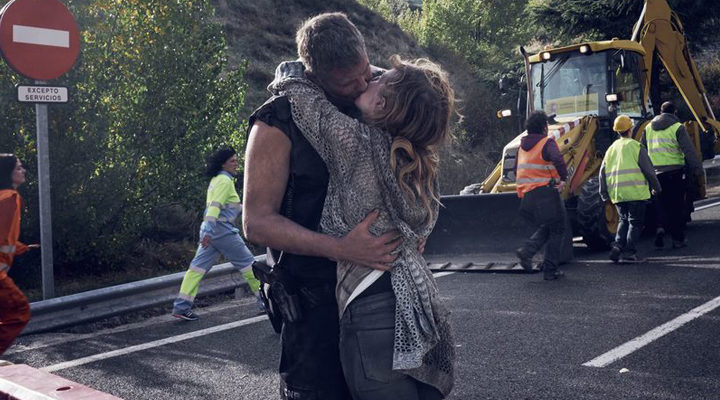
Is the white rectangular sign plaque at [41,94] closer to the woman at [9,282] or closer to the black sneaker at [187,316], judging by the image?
the woman at [9,282]

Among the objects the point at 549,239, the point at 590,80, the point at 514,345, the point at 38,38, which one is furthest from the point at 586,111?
the point at 38,38

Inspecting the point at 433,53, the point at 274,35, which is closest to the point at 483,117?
the point at 274,35

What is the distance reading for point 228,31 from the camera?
2648 cm

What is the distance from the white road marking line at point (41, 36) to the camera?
7461 millimetres

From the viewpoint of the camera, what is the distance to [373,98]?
103 inches

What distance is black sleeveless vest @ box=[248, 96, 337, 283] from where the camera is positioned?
2.57 meters

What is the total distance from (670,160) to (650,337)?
588 cm

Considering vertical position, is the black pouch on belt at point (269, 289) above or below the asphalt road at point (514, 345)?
above

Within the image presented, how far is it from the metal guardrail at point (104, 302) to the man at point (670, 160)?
20.3 feet

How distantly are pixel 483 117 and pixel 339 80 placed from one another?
25.3 meters

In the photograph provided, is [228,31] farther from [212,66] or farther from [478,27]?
[478,27]

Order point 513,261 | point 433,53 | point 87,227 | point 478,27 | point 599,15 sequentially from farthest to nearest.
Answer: point 478,27
point 433,53
point 599,15
point 513,261
point 87,227

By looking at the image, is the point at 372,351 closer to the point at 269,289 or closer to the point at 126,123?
the point at 269,289

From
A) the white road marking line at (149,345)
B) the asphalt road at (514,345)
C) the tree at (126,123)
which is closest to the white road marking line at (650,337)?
the asphalt road at (514,345)
